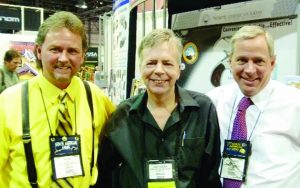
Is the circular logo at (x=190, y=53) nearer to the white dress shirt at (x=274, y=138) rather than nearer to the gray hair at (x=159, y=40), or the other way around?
the white dress shirt at (x=274, y=138)

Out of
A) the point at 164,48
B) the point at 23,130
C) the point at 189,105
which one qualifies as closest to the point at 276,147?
the point at 189,105

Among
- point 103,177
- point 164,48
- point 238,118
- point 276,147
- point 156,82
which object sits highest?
point 164,48

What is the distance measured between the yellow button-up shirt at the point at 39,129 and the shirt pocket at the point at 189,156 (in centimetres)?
45

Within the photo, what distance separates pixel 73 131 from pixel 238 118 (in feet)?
2.82

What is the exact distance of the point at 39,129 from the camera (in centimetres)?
175

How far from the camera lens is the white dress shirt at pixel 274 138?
1847mm

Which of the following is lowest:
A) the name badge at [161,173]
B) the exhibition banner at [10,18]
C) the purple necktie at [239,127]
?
the name badge at [161,173]

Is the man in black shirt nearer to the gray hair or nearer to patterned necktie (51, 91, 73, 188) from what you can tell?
the gray hair

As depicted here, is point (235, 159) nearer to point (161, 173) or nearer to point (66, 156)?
point (161, 173)

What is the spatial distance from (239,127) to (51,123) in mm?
958

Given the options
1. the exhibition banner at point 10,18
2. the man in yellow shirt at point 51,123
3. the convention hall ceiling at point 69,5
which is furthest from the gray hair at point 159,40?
the convention hall ceiling at point 69,5

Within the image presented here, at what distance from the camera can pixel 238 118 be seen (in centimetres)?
199

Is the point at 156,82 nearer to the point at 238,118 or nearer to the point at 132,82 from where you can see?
the point at 238,118

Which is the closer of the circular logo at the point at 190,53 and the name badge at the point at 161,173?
the name badge at the point at 161,173
